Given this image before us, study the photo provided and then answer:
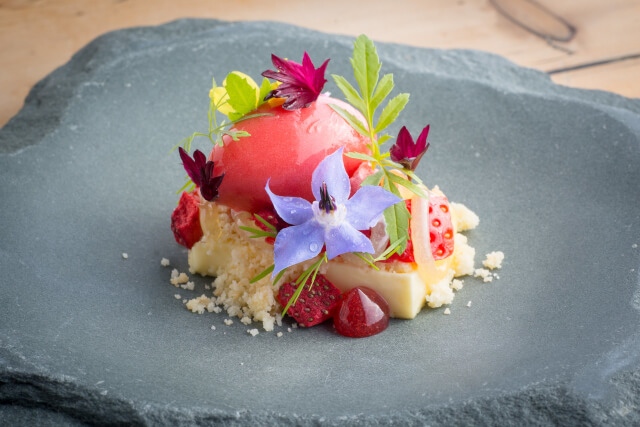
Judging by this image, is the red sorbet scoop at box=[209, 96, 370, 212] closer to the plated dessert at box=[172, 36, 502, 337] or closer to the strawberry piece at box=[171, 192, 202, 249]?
the plated dessert at box=[172, 36, 502, 337]

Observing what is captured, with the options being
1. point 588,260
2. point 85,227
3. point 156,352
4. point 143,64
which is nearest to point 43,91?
point 143,64

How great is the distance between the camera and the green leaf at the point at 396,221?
2.09 meters

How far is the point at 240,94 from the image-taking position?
2.21 metres

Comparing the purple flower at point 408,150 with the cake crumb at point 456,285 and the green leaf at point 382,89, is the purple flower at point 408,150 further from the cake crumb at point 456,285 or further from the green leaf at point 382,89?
the cake crumb at point 456,285

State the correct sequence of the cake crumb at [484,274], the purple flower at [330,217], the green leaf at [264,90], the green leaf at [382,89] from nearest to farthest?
the purple flower at [330,217]
the green leaf at [382,89]
the green leaf at [264,90]
the cake crumb at [484,274]

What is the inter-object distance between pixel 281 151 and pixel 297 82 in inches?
7.6

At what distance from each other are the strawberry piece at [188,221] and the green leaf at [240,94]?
35 centimetres

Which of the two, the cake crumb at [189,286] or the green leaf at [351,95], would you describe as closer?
the green leaf at [351,95]

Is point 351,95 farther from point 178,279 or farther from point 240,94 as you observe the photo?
point 178,279

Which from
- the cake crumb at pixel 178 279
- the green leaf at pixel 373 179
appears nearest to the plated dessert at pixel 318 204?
the green leaf at pixel 373 179

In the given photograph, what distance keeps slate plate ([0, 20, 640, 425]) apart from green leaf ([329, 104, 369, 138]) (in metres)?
0.53

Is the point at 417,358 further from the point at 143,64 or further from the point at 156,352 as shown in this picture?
the point at 143,64

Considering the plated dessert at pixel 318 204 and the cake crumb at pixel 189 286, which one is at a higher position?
the plated dessert at pixel 318 204

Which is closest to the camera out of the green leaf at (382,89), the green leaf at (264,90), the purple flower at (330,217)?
the purple flower at (330,217)
